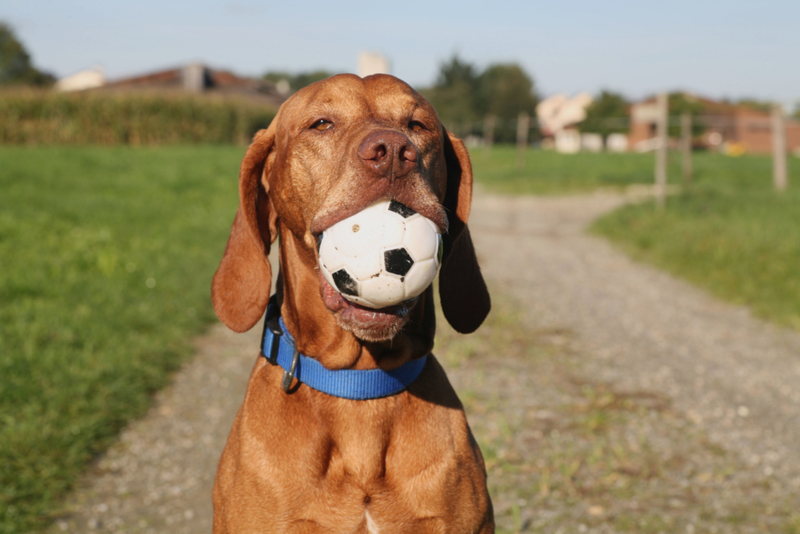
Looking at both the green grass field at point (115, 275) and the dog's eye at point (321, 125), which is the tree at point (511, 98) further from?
the dog's eye at point (321, 125)

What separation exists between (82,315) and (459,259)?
12.8ft

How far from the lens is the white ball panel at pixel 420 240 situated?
1938mm

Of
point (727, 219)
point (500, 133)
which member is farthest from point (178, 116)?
point (500, 133)

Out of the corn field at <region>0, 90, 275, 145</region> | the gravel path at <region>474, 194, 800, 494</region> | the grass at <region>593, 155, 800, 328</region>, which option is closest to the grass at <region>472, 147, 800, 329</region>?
the grass at <region>593, 155, 800, 328</region>

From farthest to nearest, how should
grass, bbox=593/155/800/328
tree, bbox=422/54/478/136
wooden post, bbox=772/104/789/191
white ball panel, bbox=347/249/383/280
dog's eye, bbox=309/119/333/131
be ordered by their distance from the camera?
tree, bbox=422/54/478/136 → wooden post, bbox=772/104/789/191 → grass, bbox=593/155/800/328 → dog's eye, bbox=309/119/333/131 → white ball panel, bbox=347/249/383/280

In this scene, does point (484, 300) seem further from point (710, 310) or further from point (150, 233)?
point (150, 233)

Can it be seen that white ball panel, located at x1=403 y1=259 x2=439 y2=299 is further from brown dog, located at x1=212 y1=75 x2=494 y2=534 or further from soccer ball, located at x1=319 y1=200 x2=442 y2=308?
brown dog, located at x1=212 y1=75 x2=494 y2=534

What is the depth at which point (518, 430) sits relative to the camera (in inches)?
171

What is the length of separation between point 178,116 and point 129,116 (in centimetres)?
250

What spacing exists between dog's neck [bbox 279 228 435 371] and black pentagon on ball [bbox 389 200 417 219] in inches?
17.1

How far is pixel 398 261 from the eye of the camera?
1921mm

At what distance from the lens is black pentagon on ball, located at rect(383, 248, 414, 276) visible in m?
1.92

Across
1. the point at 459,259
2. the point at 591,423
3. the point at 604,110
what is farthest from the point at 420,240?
the point at 604,110

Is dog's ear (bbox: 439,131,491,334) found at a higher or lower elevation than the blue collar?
higher
